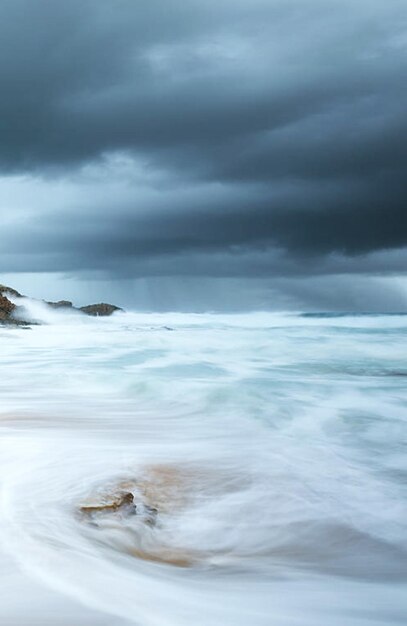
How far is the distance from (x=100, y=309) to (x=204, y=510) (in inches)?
→ 2294

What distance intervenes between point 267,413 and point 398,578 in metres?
5.23

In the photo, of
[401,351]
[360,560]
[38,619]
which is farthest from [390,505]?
[401,351]

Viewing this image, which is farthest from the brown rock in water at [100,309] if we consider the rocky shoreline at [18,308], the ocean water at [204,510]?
the ocean water at [204,510]

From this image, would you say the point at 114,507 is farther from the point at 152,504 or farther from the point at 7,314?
the point at 7,314

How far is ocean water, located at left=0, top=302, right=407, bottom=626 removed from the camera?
2611 millimetres

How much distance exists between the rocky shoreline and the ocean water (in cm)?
2981

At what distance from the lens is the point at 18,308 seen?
48.5 m

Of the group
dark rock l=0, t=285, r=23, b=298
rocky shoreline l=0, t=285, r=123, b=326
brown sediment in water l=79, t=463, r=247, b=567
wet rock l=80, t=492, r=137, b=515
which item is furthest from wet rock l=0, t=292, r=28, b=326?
wet rock l=80, t=492, r=137, b=515

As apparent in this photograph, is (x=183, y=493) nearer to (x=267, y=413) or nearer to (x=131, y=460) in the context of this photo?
(x=131, y=460)

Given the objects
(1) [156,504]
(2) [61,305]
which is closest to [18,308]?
(2) [61,305]

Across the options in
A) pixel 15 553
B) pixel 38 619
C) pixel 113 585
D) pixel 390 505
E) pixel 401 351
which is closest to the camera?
pixel 38 619

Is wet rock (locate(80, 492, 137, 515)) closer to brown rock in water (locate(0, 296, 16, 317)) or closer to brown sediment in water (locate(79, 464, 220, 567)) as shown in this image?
brown sediment in water (locate(79, 464, 220, 567))

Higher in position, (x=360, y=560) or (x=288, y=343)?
(x=288, y=343)

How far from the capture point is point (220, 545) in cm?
354
